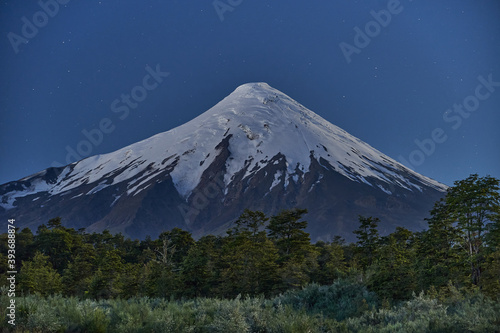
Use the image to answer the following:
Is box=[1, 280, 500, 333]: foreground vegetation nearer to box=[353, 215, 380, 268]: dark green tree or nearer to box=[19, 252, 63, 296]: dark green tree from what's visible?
box=[353, 215, 380, 268]: dark green tree

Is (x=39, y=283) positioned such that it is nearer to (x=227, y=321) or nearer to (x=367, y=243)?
(x=367, y=243)

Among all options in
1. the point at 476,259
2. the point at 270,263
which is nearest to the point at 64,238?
the point at 270,263

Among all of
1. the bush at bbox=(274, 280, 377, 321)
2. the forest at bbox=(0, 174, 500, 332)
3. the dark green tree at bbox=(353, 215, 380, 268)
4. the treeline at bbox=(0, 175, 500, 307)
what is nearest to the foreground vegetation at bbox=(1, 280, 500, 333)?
the forest at bbox=(0, 174, 500, 332)

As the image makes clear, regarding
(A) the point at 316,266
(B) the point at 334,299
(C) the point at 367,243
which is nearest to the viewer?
(B) the point at 334,299

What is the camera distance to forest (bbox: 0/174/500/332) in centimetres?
918

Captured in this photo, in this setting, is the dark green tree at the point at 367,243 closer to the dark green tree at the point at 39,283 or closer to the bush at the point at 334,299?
the bush at the point at 334,299

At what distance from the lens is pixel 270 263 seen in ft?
85.1

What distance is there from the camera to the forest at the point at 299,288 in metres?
9.18

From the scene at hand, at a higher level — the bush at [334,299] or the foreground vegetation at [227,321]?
the foreground vegetation at [227,321]

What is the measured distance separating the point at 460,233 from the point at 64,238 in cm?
5046

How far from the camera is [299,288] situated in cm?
2628

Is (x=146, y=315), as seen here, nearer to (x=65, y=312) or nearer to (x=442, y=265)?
(x=65, y=312)

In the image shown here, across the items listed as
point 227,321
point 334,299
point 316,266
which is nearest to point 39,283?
point 316,266

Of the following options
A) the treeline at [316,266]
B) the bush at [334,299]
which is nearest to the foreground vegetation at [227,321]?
the bush at [334,299]
